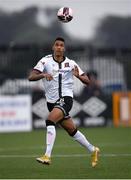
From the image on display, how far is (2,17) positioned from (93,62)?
30.8 ft

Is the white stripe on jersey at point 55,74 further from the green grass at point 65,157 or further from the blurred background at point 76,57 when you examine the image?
the blurred background at point 76,57

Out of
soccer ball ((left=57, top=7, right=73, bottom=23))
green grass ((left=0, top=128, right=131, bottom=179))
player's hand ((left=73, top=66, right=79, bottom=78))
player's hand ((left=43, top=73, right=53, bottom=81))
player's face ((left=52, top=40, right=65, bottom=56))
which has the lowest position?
green grass ((left=0, top=128, right=131, bottom=179))

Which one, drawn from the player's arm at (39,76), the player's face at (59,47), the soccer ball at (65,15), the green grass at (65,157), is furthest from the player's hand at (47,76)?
the green grass at (65,157)

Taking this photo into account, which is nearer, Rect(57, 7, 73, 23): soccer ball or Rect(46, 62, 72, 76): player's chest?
Rect(46, 62, 72, 76): player's chest

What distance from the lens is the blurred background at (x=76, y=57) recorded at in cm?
3155

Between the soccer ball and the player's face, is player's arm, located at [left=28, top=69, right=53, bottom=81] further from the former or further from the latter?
the soccer ball

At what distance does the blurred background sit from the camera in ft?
104

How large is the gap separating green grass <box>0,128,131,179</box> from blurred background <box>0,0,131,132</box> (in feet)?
7.94

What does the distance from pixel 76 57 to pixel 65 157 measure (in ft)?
57.8

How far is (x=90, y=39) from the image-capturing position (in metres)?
47.8

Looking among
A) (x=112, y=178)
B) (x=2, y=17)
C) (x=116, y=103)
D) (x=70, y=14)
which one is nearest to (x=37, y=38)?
(x=2, y=17)

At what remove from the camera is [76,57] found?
37062 mm

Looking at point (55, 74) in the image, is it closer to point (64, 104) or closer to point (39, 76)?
point (39, 76)

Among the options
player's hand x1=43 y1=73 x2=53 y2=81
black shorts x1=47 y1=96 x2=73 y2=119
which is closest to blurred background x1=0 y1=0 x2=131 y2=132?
black shorts x1=47 y1=96 x2=73 y2=119
